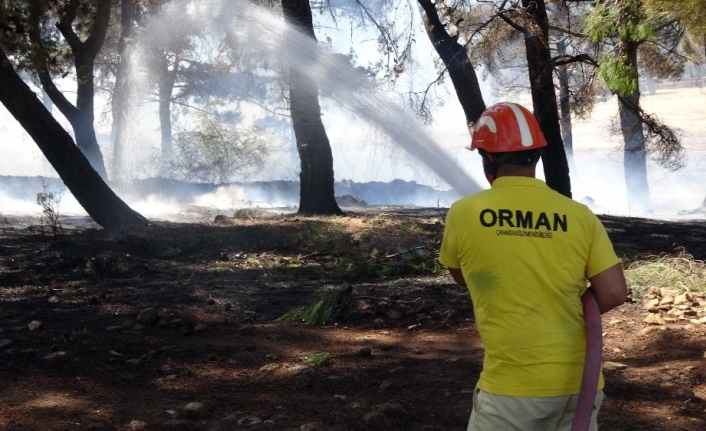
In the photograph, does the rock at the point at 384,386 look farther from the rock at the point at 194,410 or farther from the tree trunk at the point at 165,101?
the tree trunk at the point at 165,101

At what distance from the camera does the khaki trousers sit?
2.57 m

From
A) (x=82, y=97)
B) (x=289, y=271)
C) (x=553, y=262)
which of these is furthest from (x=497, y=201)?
(x=82, y=97)

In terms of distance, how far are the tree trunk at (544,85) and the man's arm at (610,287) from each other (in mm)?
9006

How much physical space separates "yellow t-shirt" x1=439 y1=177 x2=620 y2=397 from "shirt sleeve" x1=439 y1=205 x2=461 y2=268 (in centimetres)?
4

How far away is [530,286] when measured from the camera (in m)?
2.62

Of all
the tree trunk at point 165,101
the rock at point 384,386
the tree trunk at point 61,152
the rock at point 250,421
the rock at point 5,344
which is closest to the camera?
the rock at point 250,421

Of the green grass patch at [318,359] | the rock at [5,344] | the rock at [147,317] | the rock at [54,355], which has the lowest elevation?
the green grass patch at [318,359]

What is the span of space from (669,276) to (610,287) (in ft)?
16.9

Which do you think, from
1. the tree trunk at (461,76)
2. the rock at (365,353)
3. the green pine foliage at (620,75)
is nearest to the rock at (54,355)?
the rock at (365,353)

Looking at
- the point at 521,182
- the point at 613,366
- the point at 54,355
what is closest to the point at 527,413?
the point at 521,182

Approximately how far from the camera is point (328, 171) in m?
14.2

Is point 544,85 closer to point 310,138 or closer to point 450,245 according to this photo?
→ point 310,138

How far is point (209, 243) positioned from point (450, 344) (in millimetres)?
5283

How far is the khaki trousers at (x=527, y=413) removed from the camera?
8.43 ft
